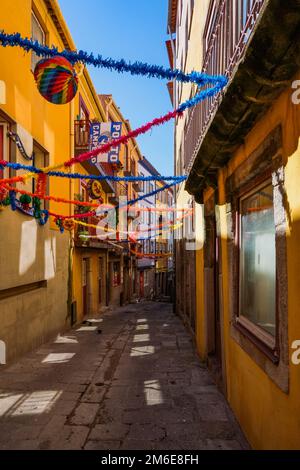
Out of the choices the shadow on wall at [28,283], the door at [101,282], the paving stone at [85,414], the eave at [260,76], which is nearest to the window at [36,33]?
the shadow on wall at [28,283]

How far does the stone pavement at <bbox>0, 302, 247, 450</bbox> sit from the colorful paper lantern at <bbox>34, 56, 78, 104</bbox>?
4.15 meters

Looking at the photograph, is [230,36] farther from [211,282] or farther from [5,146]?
[5,146]

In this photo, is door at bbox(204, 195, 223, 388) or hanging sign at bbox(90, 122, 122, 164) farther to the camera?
hanging sign at bbox(90, 122, 122, 164)

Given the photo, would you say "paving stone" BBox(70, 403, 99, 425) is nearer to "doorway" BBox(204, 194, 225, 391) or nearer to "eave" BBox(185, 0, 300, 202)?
"doorway" BBox(204, 194, 225, 391)

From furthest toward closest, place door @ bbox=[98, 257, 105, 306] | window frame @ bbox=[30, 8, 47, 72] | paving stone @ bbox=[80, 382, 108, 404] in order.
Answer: door @ bbox=[98, 257, 105, 306] < window frame @ bbox=[30, 8, 47, 72] < paving stone @ bbox=[80, 382, 108, 404]

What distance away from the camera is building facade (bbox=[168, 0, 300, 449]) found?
2902mm

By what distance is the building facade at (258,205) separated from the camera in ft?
9.52

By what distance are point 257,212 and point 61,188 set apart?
30.4 ft

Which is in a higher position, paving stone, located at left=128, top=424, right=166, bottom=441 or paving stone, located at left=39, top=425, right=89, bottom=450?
paving stone, located at left=39, top=425, right=89, bottom=450

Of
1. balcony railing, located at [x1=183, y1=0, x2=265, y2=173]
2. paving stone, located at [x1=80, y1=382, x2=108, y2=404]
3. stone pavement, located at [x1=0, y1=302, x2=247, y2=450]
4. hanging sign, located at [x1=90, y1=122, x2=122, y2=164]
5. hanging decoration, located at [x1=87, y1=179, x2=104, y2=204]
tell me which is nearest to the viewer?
balcony railing, located at [x1=183, y1=0, x2=265, y2=173]

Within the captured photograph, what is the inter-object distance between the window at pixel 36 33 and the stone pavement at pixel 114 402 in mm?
7280

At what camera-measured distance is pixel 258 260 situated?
4309mm

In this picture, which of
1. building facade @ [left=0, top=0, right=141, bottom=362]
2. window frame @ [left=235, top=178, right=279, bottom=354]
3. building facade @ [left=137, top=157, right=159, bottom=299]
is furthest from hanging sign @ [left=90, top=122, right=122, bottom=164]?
building facade @ [left=137, top=157, right=159, bottom=299]

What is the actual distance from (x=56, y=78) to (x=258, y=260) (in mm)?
3325
